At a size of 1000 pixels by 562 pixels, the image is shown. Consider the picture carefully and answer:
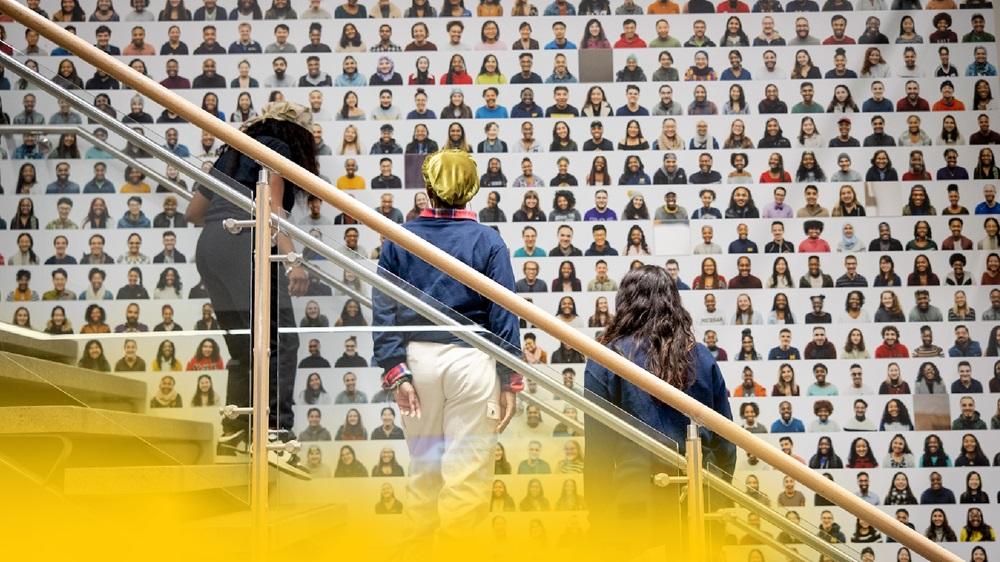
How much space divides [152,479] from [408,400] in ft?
1.95

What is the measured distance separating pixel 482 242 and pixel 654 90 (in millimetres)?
3089

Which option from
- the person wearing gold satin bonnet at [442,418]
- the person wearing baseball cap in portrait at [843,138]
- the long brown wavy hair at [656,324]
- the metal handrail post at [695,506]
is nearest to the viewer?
the person wearing gold satin bonnet at [442,418]

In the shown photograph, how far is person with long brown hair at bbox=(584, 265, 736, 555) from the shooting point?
108 inches

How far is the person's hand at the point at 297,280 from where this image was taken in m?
2.62

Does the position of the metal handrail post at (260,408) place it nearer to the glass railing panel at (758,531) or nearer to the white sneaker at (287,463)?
the white sneaker at (287,463)

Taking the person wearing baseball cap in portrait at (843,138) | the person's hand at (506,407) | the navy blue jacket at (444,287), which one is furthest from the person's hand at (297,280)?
the person wearing baseball cap in portrait at (843,138)

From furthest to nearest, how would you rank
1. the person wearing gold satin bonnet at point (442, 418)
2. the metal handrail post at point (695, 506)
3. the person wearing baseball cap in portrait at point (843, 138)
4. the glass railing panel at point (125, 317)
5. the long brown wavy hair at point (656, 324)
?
1. the person wearing baseball cap in portrait at point (843, 138)
2. the long brown wavy hair at point (656, 324)
3. the metal handrail post at point (695, 506)
4. the person wearing gold satin bonnet at point (442, 418)
5. the glass railing panel at point (125, 317)

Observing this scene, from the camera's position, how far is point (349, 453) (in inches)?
103

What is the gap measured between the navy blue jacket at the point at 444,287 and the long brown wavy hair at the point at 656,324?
339mm

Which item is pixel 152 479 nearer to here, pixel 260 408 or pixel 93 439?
pixel 93 439

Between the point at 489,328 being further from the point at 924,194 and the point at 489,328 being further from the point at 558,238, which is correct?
the point at 924,194

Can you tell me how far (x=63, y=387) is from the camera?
2566mm

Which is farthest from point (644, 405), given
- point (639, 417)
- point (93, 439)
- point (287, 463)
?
point (93, 439)

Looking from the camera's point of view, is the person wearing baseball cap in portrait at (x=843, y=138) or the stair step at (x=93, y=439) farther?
the person wearing baseball cap in portrait at (x=843, y=138)
